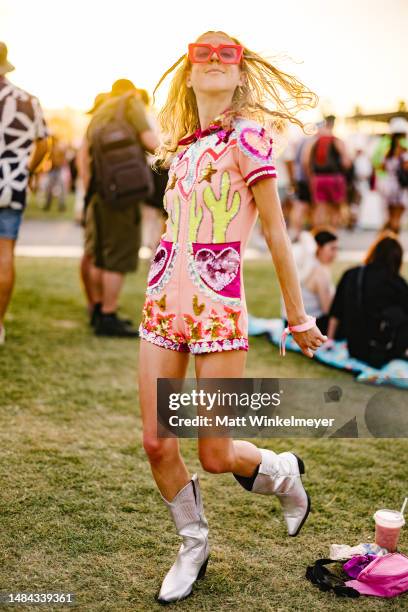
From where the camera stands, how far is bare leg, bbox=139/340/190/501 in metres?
2.63

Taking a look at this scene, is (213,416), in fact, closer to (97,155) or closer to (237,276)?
(237,276)

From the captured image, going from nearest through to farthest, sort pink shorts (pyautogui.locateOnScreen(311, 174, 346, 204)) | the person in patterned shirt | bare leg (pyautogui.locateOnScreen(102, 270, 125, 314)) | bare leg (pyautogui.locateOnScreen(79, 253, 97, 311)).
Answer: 1. the person in patterned shirt
2. bare leg (pyautogui.locateOnScreen(102, 270, 125, 314))
3. bare leg (pyautogui.locateOnScreen(79, 253, 97, 311))
4. pink shorts (pyautogui.locateOnScreen(311, 174, 346, 204))

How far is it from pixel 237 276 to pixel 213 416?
1.53 feet

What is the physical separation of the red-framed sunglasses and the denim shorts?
9.43 ft

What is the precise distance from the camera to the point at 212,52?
8.42 feet

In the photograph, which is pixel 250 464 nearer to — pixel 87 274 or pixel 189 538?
pixel 189 538

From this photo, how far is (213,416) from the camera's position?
2.61m

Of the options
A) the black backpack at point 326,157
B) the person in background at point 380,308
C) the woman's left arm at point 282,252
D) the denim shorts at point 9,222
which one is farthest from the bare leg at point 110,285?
the black backpack at point 326,157

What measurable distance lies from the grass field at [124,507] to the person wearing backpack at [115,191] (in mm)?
969

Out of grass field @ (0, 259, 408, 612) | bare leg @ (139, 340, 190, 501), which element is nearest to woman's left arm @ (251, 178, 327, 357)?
bare leg @ (139, 340, 190, 501)

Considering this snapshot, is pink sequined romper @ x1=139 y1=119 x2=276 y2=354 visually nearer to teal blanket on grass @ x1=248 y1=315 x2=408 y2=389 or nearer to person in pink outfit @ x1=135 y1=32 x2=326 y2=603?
person in pink outfit @ x1=135 y1=32 x2=326 y2=603

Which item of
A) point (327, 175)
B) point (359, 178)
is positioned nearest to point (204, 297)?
point (327, 175)

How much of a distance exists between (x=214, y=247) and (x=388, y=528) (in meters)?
1.22

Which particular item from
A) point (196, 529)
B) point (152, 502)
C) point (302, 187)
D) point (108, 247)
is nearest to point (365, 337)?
point (108, 247)
